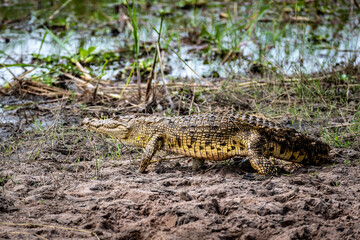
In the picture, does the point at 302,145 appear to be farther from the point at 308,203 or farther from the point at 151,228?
the point at 151,228

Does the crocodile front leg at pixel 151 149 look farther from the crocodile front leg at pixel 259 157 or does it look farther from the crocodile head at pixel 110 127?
the crocodile front leg at pixel 259 157

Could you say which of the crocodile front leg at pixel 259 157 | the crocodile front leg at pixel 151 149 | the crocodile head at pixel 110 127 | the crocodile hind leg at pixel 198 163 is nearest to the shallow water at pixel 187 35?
the crocodile head at pixel 110 127

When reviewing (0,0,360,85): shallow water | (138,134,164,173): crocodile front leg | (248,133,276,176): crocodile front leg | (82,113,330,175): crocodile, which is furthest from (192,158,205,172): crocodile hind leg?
(0,0,360,85): shallow water

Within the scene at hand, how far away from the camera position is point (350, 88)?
21.5ft

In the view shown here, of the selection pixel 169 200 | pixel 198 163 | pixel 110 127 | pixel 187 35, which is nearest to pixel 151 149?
pixel 198 163

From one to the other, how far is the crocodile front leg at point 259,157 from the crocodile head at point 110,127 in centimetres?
147

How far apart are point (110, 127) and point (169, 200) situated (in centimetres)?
180

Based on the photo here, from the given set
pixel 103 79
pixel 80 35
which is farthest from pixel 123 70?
pixel 80 35

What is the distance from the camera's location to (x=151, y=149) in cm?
435

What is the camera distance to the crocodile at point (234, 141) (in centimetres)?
409

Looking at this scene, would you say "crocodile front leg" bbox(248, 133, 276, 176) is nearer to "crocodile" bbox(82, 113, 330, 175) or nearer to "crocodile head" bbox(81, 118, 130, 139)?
"crocodile" bbox(82, 113, 330, 175)

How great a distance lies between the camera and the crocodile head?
483 centimetres

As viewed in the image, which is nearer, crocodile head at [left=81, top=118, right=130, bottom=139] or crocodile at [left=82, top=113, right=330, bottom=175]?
crocodile at [left=82, top=113, right=330, bottom=175]

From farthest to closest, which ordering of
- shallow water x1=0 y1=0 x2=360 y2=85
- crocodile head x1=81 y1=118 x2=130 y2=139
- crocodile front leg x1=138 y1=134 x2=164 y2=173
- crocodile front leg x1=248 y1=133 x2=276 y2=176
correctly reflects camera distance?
shallow water x1=0 y1=0 x2=360 y2=85 < crocodile head x1=81 y1=118 x2=130 y2=139 < crocodile front leg x1=138 y1=134 x2=164 y2=173 < crocodile front leg x1=248 y1=133 x2=276 y2=176
